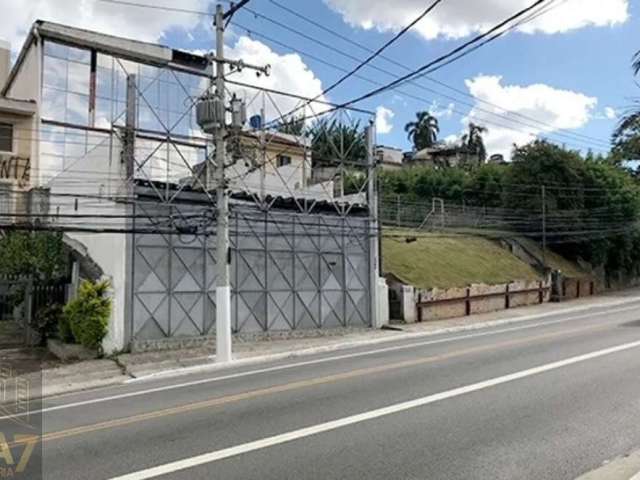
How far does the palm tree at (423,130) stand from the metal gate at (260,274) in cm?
6580

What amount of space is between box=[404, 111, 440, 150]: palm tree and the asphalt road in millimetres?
75776

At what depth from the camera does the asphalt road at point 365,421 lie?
5.92 m

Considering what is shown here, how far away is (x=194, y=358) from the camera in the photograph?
51.7 ft

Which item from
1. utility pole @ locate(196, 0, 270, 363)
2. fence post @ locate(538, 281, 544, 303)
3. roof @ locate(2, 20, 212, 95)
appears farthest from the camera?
fence post @ locate(538, 281, 544, 303)

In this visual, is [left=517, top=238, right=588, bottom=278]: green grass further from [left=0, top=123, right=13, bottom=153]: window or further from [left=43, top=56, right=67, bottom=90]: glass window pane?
[left=0, top=123, right=13, bottom=153]: window

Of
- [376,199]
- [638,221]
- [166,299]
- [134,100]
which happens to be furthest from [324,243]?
[638,221]

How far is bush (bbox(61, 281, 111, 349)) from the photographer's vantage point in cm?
1611

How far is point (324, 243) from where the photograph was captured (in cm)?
2220

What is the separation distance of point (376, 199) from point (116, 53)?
50.0 ft

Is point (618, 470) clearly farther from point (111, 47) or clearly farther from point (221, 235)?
point (111, 47)

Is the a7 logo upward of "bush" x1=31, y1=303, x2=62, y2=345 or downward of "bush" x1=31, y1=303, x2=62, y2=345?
downward

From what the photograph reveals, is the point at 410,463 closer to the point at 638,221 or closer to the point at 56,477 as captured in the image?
the point at 56,477

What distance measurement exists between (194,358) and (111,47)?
62.3ft

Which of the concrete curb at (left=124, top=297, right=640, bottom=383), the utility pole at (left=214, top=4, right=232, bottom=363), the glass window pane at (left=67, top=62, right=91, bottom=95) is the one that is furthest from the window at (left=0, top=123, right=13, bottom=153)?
the concrete curb at (left=124, top=297, right=640, bottom=383)
